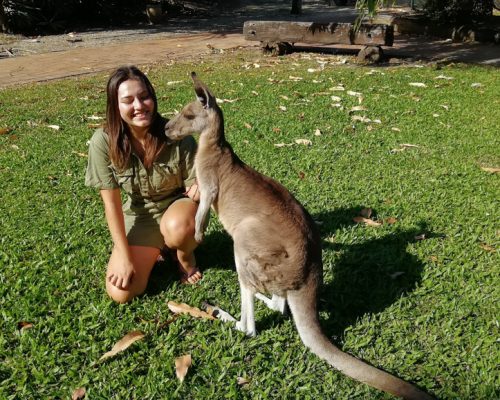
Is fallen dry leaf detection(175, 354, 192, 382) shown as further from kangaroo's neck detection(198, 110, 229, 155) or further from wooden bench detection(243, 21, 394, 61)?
wooden bench detection(243, 21, 394, 61)

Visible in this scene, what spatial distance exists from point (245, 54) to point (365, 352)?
9.06 meters

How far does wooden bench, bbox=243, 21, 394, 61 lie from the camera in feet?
30.8

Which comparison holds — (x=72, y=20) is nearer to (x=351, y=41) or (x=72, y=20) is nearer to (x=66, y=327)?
(x=351, y=41)

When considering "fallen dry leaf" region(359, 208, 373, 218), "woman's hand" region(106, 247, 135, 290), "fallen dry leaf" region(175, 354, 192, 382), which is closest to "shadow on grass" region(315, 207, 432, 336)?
"fallen dry leaf" region(359, 208, 373, 218)

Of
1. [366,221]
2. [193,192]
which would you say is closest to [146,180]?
[193,192]

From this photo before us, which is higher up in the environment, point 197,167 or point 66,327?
point 197,167

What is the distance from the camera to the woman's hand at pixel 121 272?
2969mm

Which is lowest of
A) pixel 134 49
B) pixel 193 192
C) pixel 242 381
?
pixel 134 49

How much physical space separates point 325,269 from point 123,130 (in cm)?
157

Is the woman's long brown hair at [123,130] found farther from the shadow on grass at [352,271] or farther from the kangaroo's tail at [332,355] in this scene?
the kangaroo's tail at [332,355]

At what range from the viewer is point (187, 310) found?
2982mm

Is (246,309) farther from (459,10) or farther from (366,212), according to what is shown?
(459,10)

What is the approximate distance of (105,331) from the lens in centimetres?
281

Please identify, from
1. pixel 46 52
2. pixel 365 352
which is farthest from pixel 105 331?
pixel 46 52
